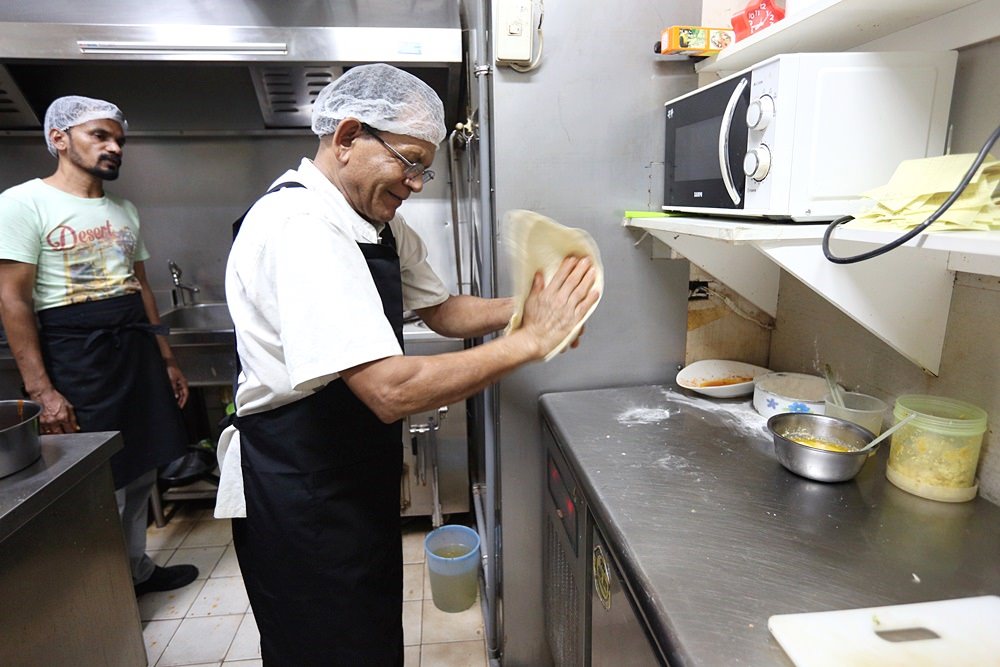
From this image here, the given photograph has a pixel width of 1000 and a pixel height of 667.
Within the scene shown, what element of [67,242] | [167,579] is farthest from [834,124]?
[167,579]

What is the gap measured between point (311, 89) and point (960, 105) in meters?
1.97

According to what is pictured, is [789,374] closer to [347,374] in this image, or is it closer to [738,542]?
[738,542]

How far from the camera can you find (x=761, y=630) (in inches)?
24.4

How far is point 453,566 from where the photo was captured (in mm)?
1760

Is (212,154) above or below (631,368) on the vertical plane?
above

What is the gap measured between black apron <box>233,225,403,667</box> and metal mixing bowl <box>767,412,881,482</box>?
0.77 meters

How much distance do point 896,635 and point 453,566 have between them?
53.5 inches

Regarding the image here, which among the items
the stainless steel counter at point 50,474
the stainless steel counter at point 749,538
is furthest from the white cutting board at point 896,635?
the stainless steel counter at point 50,474

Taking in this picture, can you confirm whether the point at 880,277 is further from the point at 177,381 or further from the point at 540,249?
the point at 177,381

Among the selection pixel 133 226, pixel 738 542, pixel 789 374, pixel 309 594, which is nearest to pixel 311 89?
pixel 133 226

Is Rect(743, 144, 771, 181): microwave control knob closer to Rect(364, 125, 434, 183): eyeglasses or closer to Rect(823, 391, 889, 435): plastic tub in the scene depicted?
Rect(823, 391, 889, 435): plastic tub

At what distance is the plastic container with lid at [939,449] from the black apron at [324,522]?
94 centimetres

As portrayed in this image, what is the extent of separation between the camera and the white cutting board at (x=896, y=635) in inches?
22.3

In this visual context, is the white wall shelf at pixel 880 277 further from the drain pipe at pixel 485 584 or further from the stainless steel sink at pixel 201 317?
the stainless steel sink at pixel 201 317
